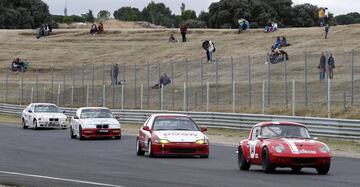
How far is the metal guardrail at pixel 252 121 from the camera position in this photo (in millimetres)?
33062

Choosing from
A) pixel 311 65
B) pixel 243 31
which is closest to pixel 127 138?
pixel 311 65

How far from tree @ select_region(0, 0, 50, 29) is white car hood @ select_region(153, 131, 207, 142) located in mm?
113790

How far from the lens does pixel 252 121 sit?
1553 inches

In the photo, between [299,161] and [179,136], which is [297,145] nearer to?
[299,161]

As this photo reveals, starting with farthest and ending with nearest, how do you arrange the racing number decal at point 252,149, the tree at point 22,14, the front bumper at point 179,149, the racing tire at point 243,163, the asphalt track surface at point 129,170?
the tree at point 22,14, the front bumper at point 179,149, the racing tire at point 243,163, the racing number decal at point 252,149, the asphalt track surface at point 129,170

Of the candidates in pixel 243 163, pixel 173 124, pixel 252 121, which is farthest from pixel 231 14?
pixel 243 163

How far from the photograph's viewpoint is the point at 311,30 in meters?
82.9

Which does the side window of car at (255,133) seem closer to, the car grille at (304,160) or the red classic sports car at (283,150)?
the red classic sports car at (283,150)

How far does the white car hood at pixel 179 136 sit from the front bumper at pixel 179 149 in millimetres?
180

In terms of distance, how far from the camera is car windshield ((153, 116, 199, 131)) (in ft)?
86.5

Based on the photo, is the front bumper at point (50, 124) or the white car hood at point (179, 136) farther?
the front bumper at point (50, 124)

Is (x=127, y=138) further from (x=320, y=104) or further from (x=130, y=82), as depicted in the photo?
(x=130, y=82)

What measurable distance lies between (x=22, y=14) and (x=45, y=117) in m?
96.5

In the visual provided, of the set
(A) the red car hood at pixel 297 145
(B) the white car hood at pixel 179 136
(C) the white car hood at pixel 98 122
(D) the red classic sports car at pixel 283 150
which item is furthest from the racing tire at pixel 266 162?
(C) the white car hood at pixel 98 122
